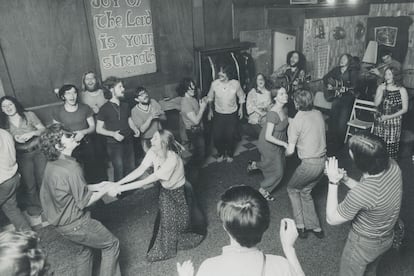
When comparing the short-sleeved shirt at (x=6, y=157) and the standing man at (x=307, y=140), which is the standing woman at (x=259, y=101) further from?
the short-sleeved shirt at (x=6, y=157)

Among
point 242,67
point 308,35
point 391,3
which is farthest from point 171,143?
point 391,3

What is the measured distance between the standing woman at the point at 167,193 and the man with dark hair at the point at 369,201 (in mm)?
1452

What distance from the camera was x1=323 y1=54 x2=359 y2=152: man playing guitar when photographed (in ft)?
19.0

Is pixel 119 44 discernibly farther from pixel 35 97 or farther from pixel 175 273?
pixel 175 273

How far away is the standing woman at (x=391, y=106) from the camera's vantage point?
15.3 feet

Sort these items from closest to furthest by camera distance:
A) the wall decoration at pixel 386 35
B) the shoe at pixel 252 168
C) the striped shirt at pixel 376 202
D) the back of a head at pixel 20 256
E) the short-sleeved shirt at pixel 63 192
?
the back of a head at pixel 20 256, the striped shirt at pixel 376 202, the short-sleeved shirt at pixel 63 192, the shoe at pixel 252 168, the wall decoration at pixel 386 35

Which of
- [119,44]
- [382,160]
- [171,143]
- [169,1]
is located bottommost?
[171,143]

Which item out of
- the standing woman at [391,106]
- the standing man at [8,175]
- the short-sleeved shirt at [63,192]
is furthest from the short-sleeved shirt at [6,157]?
the standing woman at [391,106]

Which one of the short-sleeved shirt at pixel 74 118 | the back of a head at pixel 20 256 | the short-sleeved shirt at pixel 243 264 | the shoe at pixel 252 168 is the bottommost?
the shoe at pixel 252 168

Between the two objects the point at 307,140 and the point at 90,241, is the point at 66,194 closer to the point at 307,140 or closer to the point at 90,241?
the point at 90,241

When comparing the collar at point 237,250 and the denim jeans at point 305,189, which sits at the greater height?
the collar at point 237,250

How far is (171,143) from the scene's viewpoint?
3172 mm

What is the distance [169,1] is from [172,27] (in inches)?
16.0

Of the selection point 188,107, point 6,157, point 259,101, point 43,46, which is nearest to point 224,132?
point 259,101
